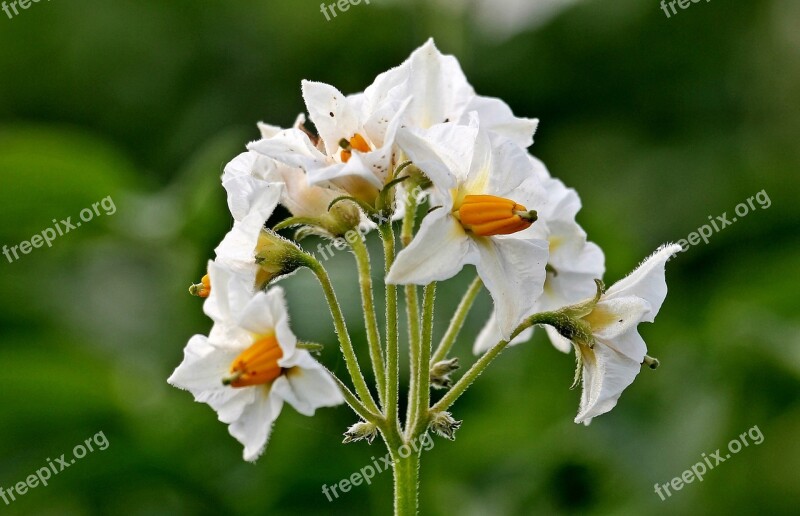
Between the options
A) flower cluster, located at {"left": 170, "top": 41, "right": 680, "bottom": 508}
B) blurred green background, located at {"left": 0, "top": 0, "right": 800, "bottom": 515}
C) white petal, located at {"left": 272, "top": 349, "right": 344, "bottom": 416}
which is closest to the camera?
white petal, located at {"left": 272, "top": 349, "right": 344, "bottom": 416}

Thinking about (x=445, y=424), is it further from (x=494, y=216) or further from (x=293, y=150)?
(x=293, y=150)

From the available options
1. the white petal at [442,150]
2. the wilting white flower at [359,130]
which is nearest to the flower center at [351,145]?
the wilting white flower at [359,130]

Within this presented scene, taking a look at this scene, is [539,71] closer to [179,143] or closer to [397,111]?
Result: [179,143]

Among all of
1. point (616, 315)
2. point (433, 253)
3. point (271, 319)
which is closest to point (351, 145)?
point (433, 253)

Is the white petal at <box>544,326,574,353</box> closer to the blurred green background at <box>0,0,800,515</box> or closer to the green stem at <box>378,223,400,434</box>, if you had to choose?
the green stem at <box>378,223,400,434</box>

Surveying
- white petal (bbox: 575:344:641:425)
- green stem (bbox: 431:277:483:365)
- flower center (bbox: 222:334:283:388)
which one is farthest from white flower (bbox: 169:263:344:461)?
white petal (bbox: 575:344:641:425)

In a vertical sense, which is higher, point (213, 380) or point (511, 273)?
point (213, 380)

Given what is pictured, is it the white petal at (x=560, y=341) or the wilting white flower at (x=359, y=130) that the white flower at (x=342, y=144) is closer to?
the wilting white flower at (x=359, y=130)
